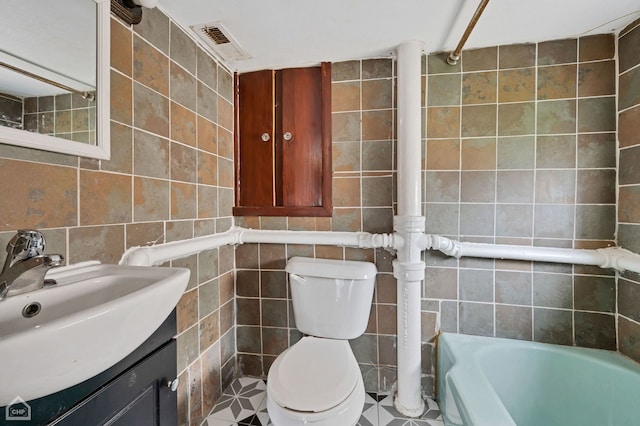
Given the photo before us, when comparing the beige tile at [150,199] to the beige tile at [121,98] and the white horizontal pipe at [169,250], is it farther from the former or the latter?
the beige tile at [121,98]

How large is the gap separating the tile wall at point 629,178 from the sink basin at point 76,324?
1.94 meters

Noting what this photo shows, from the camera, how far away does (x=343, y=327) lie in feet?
4.63

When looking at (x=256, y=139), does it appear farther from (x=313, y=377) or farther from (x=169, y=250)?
(x=313, y=377)

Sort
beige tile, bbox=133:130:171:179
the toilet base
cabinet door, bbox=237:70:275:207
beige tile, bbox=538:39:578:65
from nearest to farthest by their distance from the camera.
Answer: the toilet base → beige tile, bbox=133:130:171:179 → beige tile, bbox=538:39:578:65 → cabinet door, bbox=237:70:275:207

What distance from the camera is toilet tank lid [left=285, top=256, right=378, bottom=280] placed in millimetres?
1390

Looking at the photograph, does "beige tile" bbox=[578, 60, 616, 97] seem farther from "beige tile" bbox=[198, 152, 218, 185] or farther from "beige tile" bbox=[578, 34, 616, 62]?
"beige tile" bbox=[198, 152, 218, 185]

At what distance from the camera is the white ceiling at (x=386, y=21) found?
1.14 meters

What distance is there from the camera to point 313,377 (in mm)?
1097

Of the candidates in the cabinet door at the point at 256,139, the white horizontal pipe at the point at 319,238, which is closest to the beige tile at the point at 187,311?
the white horizontal pipe at the point at 319,238

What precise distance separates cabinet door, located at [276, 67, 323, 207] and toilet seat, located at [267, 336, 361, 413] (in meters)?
0.80

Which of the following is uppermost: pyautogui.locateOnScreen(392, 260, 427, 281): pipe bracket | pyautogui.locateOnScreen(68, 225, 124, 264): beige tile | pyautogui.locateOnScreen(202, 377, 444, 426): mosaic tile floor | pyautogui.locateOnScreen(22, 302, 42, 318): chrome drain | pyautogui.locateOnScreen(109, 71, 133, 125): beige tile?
pyautogui.locateOnScreen(109, 71, 133, 125): beige tile

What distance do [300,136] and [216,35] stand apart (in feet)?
2.15

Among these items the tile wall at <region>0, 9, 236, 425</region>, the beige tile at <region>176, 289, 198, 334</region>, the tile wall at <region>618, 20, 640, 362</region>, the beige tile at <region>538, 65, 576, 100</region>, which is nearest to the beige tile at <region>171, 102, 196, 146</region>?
the tile wall at <region>0, 9, 236, 425</region>

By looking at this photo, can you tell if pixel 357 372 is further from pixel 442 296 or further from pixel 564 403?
pixel 564 403
